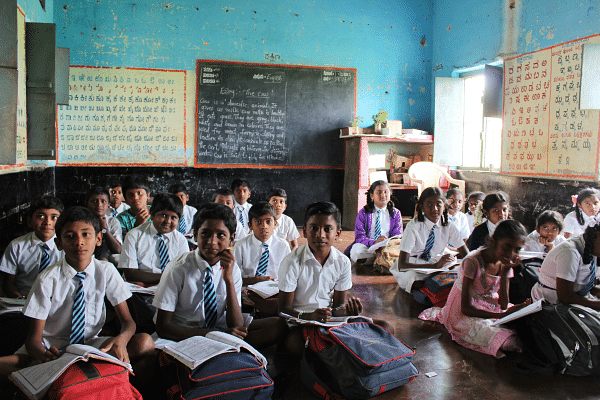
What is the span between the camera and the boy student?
2100mm

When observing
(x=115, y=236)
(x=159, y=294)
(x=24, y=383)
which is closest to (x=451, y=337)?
(x=159, y=294)

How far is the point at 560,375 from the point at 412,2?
18.0 ft

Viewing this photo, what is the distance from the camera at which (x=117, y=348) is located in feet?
5.33

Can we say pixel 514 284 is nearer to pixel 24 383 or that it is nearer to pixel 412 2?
pixel 24 383

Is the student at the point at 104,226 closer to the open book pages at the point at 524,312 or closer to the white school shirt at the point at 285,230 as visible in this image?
the white school shirt at the point at 285,230

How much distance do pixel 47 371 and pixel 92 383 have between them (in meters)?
0.14

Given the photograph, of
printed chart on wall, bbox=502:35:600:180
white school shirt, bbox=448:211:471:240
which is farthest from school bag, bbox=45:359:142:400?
printed chart on wall, bbox=502:35:600:180

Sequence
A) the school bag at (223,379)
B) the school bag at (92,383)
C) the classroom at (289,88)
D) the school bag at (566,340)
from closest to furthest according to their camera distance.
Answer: the school bag at (92,383), the school bag at (223,379), the school bag at (566,340), the classroom at (289,88)

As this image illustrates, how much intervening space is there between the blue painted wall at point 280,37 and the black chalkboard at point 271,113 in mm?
169

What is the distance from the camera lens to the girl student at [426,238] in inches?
124

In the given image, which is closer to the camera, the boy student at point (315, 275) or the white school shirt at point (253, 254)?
the boy student at point (315, 275)

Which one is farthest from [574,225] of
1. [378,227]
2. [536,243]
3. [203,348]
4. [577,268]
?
[203,348]

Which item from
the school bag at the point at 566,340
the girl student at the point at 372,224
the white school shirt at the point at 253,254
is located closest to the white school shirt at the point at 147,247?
the white school shirt at the point at 253,254

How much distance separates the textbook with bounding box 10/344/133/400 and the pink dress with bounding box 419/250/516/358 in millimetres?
1661
